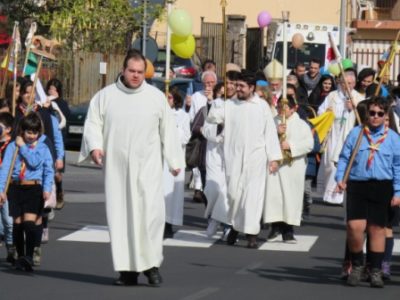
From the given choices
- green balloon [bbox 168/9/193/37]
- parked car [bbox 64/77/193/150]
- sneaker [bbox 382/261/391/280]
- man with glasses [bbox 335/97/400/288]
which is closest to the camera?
man with glasses [bbox 335/97/400/288]

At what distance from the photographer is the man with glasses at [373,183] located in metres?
12.9

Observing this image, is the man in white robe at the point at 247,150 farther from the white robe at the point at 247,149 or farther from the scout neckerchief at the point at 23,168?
the scout neckerchief at the point at 23,168

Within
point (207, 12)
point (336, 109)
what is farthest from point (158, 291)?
point (207, 12)

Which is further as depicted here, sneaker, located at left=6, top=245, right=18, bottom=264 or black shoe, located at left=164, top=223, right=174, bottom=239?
black shoe, located at left=164, top=223, right=174, bottom=239

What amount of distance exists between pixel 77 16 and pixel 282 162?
21756mm

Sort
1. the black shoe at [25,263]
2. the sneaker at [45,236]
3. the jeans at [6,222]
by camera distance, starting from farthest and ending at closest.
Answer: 1. the sneaker at [45,236]
2. the jeans at [6,222]
3. the black shoe at [25,263]

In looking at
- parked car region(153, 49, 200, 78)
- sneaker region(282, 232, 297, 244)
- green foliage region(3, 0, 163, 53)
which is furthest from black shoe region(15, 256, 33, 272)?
parked car region(153, 49, 200, 78)

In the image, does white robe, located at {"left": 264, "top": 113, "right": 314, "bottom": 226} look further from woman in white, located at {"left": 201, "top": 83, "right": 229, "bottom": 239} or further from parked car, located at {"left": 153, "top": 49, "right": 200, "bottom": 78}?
parked car, located at {"left": 153, "top": 49, "right": 200, "bottom": 78}

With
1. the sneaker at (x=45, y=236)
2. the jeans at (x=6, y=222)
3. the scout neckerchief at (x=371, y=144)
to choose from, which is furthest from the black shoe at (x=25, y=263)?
→ the scout neckerchief at (x=371, y=144)

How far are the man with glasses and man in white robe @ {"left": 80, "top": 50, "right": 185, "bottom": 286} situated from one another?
1497 millimetres

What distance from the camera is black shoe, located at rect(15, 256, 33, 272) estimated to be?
1365cm

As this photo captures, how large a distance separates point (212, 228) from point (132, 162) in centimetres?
423

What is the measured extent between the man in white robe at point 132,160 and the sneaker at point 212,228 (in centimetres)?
391

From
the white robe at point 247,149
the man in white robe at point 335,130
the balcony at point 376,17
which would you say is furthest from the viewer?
the balcony at point 376,17
